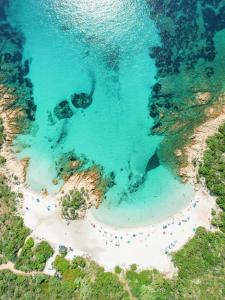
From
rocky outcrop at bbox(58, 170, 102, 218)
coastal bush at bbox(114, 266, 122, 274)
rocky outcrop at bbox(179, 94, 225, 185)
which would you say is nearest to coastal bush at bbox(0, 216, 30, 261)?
rocky outcrop at bbox(58, 170, 102, 218)

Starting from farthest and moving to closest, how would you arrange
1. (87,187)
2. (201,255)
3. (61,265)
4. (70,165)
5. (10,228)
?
(70,165), (87,187), (10,228), (61,265), (201,255)

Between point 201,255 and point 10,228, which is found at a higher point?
point 201,255

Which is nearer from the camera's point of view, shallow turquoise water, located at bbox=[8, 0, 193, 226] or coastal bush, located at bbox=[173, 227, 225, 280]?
coastal bush, located at bbox=[173, 227, 225, 280]

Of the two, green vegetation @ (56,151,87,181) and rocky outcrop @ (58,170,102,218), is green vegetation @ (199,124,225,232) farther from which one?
green vegetation @ (56,151,87,181)

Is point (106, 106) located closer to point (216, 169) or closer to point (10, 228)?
point (216, 169)

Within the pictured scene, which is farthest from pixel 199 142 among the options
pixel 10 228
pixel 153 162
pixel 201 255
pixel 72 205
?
pixel 10 228

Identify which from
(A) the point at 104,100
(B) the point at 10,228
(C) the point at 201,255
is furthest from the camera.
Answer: (A) the point at 104,100

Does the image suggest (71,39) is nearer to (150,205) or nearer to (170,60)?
(170,60)

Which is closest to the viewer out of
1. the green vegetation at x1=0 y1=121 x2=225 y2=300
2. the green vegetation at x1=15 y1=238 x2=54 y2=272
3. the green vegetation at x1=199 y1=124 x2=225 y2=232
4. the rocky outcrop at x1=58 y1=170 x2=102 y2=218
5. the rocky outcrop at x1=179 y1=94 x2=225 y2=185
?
the green vegetation at x1=0 y1=121 x2=225 y2=300

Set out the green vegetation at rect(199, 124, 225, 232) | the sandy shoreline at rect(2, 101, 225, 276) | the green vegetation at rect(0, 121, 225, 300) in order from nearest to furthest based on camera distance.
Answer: the green vegetation at rect(0, 121, 225, 300), the green vegetation at rect(199, 124, 225, 232), the sandy shoreline at rect(2, 101, 225, 276)
